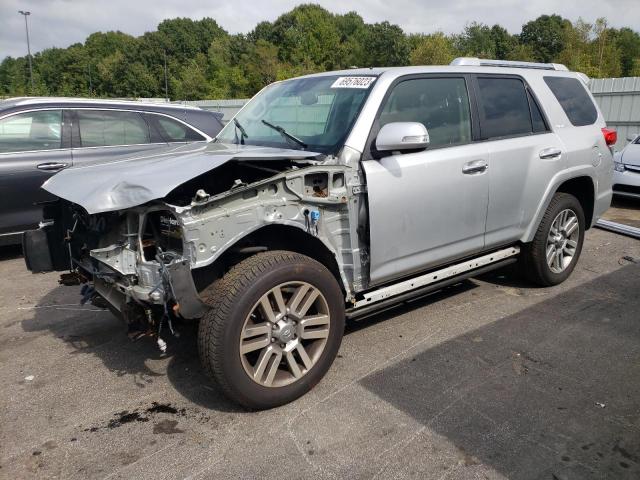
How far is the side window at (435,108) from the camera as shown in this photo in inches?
144

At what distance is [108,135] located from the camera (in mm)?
6434

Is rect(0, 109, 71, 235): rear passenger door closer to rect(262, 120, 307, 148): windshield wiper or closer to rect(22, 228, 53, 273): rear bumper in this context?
rect(22, 228, 53, 273): rear bumper

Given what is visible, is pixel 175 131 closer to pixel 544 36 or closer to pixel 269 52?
pixel 269 52

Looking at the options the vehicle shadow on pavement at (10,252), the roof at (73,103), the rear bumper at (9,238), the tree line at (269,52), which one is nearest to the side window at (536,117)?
the roof at (73,103)

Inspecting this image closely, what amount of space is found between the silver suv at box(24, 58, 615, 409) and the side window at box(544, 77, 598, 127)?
86 millimetres

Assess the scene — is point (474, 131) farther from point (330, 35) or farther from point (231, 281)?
point (330, 35)

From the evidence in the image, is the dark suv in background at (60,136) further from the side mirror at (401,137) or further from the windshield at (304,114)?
the side mirror at (401,137)

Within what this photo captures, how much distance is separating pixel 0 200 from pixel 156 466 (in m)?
4.39

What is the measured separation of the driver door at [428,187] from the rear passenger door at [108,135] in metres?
3.68

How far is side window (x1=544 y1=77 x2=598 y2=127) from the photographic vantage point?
4844mm

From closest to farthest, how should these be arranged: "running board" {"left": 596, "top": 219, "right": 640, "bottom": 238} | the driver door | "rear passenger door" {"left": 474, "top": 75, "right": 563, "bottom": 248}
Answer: the driver door
"rear passenger door" {"left": 474, "top": 75, "right": 563, "bottom": 248}
"running board" {"left": 596, "top": 219, "right": 640, "bottom": 238}

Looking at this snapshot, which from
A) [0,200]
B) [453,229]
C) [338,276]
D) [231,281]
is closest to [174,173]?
[231,281]

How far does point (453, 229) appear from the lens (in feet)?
12.8

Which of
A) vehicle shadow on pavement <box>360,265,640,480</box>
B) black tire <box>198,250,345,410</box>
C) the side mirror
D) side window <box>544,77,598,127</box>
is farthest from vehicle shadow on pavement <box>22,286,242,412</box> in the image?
side window <box>544,77,598,127</box>
